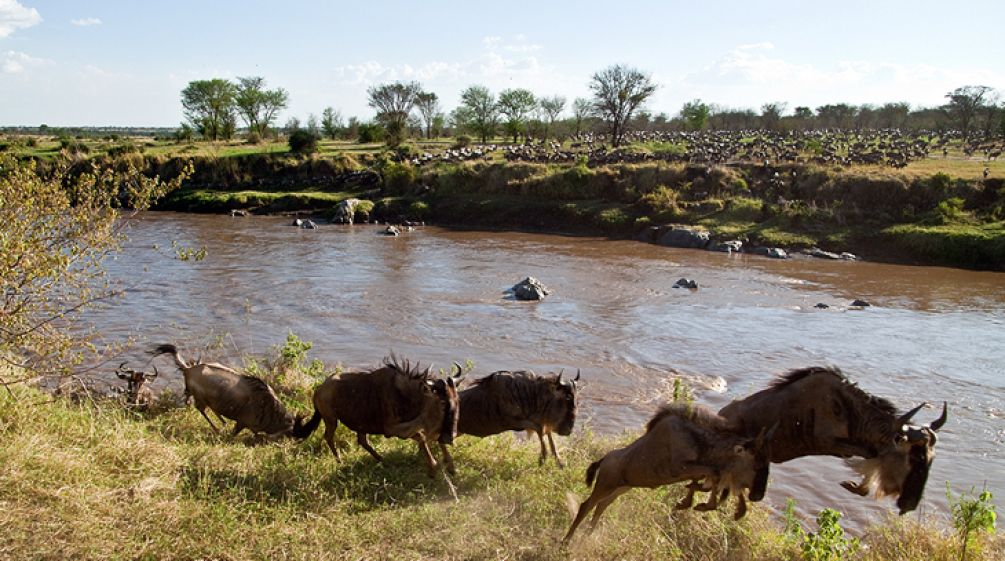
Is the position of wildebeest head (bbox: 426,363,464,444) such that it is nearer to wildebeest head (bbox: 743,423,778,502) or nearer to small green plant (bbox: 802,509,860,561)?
wildebeest head (bbox: 743,423,778,502)

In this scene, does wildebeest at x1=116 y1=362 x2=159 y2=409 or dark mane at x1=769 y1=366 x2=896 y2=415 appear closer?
dark mane at x1=769 y1=366 x2=896 y2=415

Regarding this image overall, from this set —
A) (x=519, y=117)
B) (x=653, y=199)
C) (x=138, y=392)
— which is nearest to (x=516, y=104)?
(x=519, y=117)

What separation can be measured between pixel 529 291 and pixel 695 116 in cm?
6337

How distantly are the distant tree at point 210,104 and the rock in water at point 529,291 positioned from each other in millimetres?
53084

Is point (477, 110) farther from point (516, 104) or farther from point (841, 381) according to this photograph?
point (841, 381)

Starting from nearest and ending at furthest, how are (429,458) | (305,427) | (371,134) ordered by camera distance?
(429,458)
(305,427)
(371,134)

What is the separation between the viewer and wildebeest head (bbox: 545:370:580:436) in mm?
7039

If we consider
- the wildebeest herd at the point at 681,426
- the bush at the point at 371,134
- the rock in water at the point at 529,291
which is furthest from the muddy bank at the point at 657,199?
the wildebeest herd at the point at 681,426

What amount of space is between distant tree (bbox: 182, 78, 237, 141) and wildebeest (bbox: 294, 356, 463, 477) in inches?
2496

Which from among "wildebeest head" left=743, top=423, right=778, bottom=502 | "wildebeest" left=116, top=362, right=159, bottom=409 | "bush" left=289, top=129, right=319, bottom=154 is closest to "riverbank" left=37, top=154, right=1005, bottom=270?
"bush" left=289, top=129, right=319, bottom=154

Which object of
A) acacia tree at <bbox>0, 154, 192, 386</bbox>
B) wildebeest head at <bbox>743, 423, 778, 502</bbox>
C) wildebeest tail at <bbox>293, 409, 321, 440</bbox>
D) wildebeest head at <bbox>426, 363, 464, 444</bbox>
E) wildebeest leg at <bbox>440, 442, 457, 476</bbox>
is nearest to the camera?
wildebeest head at <bbox>743, 423, 778, 502</bbox>

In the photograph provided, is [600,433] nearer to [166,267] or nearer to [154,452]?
[154,452]

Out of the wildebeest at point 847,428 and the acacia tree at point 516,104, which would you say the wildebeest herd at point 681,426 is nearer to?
the wildebeest at point 847,428

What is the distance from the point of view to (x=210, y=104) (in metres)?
65.2
